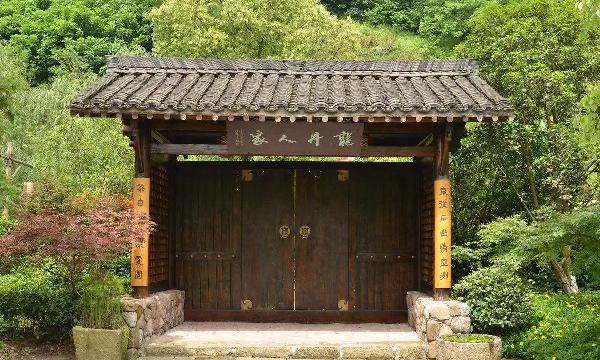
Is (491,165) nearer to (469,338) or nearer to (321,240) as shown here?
(321,240)

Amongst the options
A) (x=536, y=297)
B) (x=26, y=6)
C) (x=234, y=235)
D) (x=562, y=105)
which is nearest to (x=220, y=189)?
(x=234, y=235)

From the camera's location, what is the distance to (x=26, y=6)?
3406 centimetres

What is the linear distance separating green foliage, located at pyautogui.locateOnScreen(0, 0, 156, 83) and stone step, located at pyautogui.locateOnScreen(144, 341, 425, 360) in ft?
77.0

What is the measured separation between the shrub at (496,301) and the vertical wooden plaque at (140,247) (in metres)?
4.25

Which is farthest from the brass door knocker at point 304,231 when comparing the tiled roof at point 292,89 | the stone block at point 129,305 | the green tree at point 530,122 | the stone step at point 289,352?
the green tree at point 530,122

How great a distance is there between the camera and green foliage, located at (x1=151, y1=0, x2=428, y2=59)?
19.0 meters

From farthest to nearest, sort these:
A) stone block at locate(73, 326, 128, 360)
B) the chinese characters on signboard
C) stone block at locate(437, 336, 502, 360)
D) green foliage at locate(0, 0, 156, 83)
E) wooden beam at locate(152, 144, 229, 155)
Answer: green foliage at locate(0, 0, 156, 83) → wooden beam at locate(152, 144, 229, 155) → the chinese characters on signboard → stone block at locate(73, 326, 128, 360) → stone block at locate(437, 336, 502, 360)

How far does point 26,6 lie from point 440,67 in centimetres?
2858

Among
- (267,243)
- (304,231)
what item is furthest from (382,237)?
(267,243)

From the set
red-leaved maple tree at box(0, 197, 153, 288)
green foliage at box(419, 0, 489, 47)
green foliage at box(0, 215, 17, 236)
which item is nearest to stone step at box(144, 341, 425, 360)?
red-leaved maple tree at box(0, 197, 153, 288)

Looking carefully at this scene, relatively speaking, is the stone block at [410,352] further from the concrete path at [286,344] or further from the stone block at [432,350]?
the stone block at [432,350]

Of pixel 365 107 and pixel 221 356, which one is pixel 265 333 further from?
pixel 365 107

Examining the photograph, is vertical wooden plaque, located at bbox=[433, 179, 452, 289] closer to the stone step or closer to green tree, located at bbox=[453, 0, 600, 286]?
the stone step

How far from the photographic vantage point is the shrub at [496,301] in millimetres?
9508
